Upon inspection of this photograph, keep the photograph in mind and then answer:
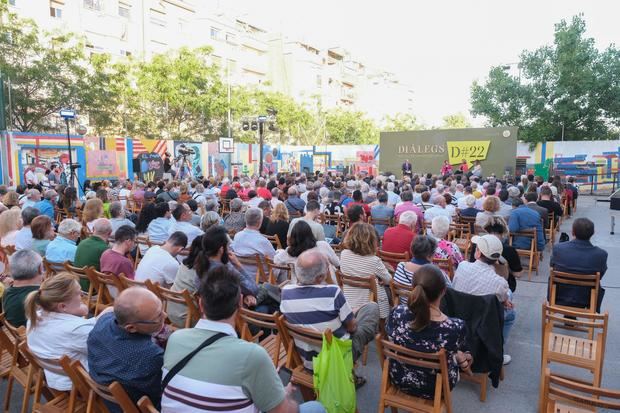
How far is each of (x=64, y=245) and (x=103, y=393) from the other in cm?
302

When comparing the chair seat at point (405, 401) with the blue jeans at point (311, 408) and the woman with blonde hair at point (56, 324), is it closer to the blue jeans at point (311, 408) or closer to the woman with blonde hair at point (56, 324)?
the blue jeans at point (311, 408)

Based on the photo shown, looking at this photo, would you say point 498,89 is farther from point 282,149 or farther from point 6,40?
point 6,40

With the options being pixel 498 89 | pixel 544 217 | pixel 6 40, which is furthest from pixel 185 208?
pixel 498 89

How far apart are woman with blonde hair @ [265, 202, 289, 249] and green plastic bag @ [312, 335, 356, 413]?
355 cm

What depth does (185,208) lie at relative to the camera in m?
5.67

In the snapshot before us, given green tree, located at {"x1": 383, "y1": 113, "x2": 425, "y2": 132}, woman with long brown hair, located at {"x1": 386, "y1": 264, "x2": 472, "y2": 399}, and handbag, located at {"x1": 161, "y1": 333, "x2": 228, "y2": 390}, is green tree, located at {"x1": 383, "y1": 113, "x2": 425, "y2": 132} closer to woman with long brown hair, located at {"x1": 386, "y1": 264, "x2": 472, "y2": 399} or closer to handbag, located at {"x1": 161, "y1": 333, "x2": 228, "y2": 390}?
woman with long brown hair, located at {"x1": 386, "y1": 264, "x2": 472, "y2": 399}

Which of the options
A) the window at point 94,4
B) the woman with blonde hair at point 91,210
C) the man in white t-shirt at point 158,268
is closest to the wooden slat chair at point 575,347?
the man in white t-shirt at point 158,268

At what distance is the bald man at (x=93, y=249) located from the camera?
14.5ft

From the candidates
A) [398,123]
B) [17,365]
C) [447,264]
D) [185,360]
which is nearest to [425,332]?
[185,360]

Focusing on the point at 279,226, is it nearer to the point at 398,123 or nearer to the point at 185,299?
Result: the point at 185,299

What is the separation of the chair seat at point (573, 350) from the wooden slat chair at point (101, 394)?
2891 mm

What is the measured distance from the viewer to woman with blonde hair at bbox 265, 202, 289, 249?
6082 millimetres

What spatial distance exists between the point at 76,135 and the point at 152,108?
27.3 feet

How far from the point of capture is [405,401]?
2650 mm
